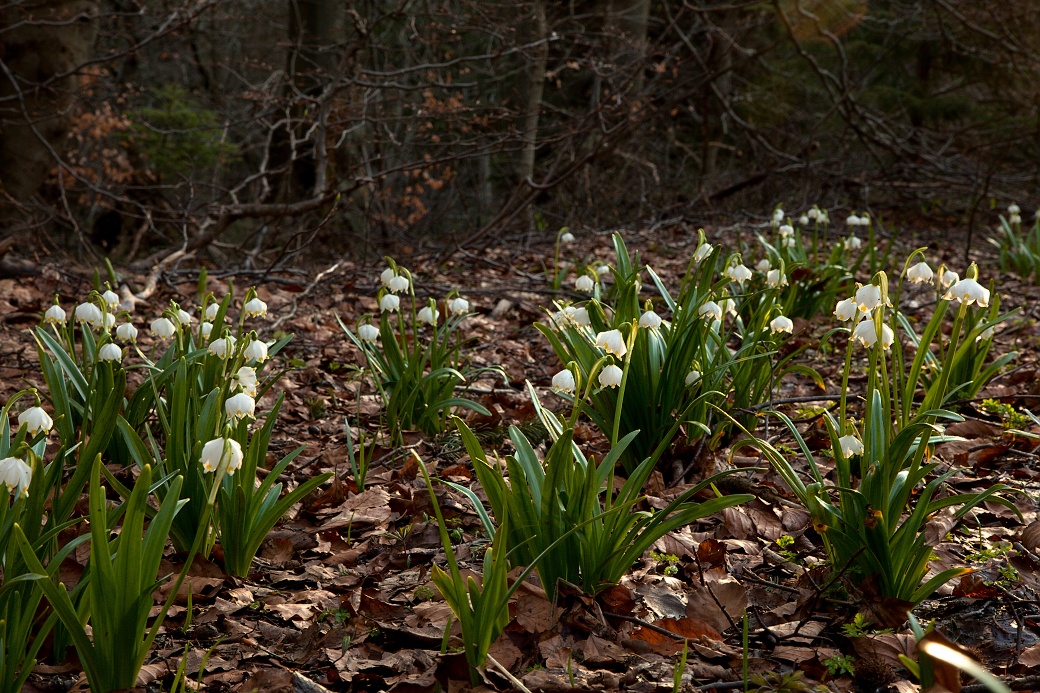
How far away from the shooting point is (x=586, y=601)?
1.85 metres

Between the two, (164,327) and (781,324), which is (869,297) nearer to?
(781,324)

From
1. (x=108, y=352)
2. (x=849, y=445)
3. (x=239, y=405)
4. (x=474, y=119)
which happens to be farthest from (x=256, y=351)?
(x=474, y=119)

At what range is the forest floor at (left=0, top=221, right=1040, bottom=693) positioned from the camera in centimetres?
167

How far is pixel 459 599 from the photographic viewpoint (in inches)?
63.2

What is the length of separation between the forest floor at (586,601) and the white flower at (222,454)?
33cm

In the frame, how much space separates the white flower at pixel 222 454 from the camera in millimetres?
1602

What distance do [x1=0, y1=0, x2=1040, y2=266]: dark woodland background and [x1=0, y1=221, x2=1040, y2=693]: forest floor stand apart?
3120 millimetres

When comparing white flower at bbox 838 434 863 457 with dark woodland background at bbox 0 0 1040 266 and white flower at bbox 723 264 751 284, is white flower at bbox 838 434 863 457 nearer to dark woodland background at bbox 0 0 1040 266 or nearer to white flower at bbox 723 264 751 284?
white flower at bbox 723 264 751 284

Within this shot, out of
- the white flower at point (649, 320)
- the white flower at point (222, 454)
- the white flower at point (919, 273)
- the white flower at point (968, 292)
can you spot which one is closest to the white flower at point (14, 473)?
the white flower at point (222, 454)

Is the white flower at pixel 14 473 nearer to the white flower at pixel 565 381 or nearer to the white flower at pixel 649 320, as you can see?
the white flower at pixel 565 381

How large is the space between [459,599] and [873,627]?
87cm

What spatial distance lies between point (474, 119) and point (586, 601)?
5959 millimetres

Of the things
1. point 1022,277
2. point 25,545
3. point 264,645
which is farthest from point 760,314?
point 1022,277

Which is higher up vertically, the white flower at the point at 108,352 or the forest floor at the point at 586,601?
the white flower at the point at 108,352
